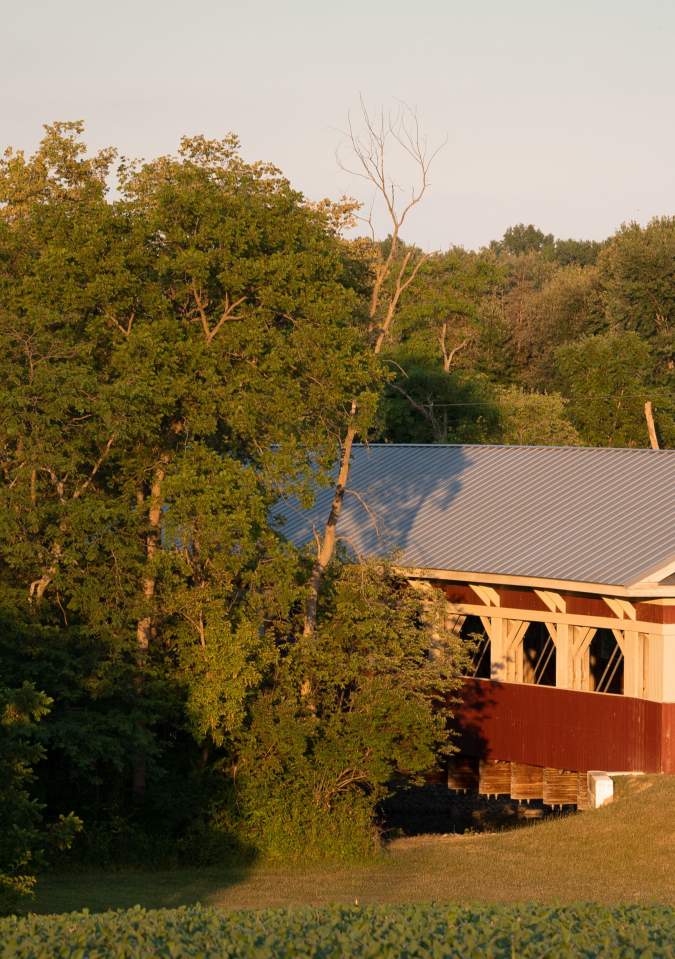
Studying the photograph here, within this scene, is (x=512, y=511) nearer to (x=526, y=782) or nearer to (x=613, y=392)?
(x=526, y=782)

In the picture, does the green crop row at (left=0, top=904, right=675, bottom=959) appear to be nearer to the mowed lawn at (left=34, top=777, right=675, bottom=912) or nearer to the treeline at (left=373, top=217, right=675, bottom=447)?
the mowed lawn at (left=34, top=777, right=675, bottom=912)

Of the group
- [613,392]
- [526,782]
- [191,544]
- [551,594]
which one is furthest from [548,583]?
[613,392]

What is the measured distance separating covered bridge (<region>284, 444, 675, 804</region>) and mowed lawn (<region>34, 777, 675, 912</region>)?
2392mm

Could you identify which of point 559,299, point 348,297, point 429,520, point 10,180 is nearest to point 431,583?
point 429,520

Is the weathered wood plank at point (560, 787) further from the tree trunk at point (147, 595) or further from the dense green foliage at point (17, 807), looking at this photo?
the dense green foliage at point (17, 807)

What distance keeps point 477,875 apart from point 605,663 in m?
7.96

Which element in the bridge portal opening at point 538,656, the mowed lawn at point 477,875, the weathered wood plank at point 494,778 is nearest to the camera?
the mowed lawn at point 477,875

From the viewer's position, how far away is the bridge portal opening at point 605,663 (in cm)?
2795

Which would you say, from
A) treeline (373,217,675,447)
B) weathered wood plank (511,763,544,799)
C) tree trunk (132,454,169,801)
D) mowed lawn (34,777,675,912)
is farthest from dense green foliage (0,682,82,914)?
treeline (373,217,675,447)

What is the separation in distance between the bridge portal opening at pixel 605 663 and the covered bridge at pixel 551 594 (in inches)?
1.0

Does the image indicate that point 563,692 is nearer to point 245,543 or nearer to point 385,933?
point 245,543

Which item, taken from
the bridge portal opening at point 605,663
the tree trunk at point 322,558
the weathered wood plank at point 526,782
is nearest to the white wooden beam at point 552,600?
the bridge portal opening at point 605,663

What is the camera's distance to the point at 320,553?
26.8m

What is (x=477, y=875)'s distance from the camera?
21531mm
